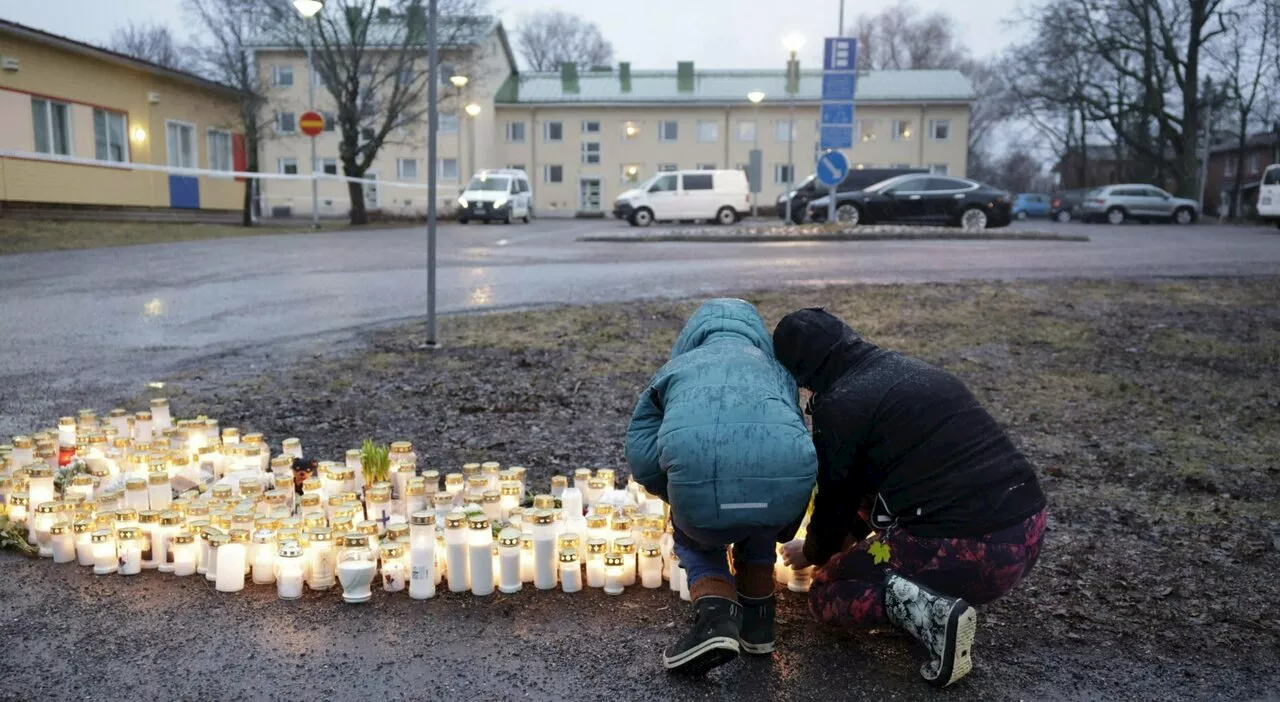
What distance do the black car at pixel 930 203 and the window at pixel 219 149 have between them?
2021cm

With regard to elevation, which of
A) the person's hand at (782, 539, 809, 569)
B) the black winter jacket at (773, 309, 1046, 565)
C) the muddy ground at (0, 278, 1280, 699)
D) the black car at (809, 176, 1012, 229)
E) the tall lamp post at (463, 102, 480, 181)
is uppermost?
the tall lamp post at (463, 102, 480, 181)

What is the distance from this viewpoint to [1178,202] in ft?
136

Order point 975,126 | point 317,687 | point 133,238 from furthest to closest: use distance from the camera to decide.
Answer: point 975,126 < point 133,238 < point 317,687

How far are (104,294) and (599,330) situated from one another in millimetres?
5774

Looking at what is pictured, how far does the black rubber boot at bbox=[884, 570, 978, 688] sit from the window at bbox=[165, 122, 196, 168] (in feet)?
102

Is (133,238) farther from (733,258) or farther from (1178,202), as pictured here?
(1178,202)

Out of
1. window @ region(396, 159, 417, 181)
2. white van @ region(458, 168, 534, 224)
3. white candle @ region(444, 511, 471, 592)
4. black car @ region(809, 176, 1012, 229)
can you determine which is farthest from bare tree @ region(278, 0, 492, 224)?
white candle @ region(444, 511, 471, 592)

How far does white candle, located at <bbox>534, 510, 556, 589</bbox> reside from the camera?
3291 mm

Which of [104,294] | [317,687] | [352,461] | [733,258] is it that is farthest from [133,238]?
[317,687]

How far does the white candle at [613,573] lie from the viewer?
3279mm

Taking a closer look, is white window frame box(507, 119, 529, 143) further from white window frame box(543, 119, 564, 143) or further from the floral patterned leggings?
the floral patterned leggings

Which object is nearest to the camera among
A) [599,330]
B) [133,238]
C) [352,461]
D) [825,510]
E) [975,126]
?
[825,510]

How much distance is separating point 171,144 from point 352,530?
99.2ft

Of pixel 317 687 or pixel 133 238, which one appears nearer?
pixel 317 687
